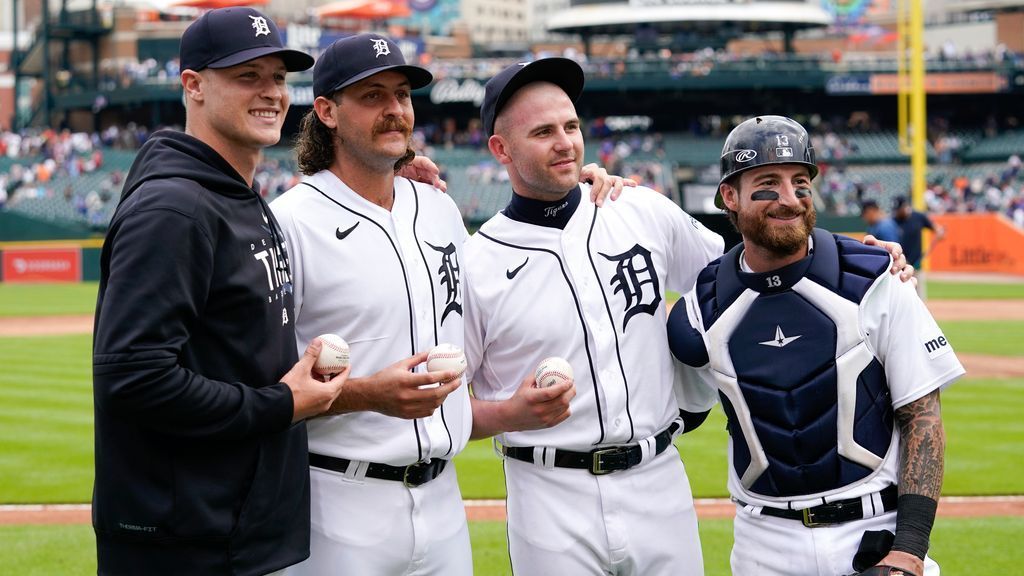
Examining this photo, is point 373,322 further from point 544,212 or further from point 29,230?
point 29,230

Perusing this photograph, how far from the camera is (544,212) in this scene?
3879mm

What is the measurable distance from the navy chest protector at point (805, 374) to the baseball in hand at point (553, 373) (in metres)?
0.48

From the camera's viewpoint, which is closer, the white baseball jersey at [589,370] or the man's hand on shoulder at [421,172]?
the white baseball jersey at [589,370]

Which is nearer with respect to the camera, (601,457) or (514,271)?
(601,457)

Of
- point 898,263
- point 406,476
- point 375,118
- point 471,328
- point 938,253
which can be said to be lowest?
point 938,253

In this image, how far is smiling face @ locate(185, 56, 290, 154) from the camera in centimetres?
307

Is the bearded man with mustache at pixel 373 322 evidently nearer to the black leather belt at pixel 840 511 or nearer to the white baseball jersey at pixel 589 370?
the white baseball jersey at pixel 589 370

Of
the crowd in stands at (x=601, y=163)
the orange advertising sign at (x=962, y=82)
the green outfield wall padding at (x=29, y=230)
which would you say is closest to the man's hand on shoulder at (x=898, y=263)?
the green outfield wall padding at (x=29, y=230)

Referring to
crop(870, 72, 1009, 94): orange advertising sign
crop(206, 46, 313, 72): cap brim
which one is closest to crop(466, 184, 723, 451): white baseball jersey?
crop(206, 46, 313, 72): cap brim

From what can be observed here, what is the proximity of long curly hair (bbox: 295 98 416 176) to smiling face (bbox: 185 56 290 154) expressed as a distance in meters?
0.53

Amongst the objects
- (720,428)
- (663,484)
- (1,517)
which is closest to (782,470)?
(663,484)

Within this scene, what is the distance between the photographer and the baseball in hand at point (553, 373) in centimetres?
338

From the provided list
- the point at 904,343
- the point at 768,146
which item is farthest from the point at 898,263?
the point at 768,146

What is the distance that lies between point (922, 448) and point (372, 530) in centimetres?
167
